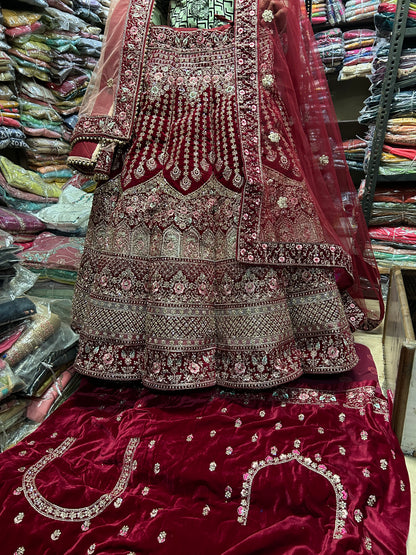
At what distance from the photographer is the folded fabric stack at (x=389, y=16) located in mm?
1817

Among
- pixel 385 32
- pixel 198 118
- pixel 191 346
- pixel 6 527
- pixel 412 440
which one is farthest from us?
pixel 385 32

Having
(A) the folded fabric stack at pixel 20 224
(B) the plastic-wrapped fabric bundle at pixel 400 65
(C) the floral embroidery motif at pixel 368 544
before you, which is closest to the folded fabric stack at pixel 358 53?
(B) the plastic-wrapped fabric bundle at pixel 400 65

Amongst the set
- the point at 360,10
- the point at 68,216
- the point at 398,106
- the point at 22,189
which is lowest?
the point at 68,216

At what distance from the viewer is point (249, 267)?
1058 mm

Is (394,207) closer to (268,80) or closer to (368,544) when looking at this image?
(268,80)

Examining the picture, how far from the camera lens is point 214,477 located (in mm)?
801

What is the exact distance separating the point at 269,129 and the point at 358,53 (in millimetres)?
1501

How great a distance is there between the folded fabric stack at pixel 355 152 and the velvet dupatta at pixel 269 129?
1.04 m

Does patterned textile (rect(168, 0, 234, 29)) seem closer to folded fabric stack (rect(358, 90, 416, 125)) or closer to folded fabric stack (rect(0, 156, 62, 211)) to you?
folded fabric stack (rect(358, 90, 416, 125))

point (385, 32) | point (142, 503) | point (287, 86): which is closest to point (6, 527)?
point (142, 503)

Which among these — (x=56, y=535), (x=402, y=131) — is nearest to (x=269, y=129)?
(x=56, y=535)

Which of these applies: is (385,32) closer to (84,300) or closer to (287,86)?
(287,86)

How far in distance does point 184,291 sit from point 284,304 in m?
0.29

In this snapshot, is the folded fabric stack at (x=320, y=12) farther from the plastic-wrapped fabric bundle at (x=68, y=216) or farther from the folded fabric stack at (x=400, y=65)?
the plastic-wrapped fabric bundle at (x=68, y=216)
